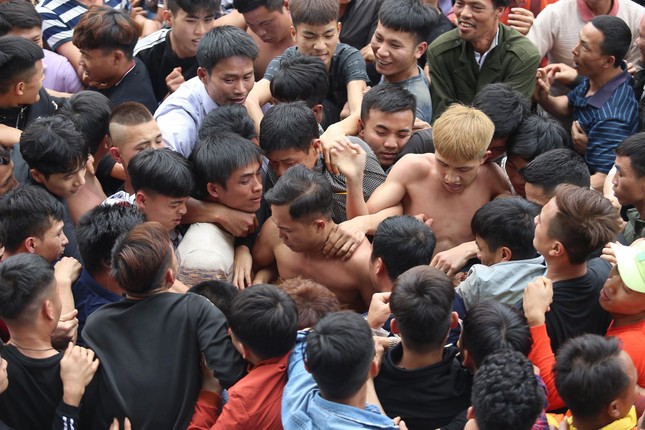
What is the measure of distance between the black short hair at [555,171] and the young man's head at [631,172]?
177 mm

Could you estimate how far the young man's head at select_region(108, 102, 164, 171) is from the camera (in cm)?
504

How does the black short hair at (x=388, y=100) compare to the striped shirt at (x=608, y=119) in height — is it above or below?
above

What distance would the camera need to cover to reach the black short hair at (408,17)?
5.93 m

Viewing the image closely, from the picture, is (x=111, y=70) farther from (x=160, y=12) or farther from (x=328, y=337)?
(x=328, y=337)

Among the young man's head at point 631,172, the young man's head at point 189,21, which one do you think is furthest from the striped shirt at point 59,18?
the young man's head at point 631,172

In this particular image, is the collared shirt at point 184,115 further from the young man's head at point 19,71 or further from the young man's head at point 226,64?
the young man's head at point 19,71

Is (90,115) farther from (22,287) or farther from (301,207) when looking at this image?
(22,287)

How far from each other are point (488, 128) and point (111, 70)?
2647 mm

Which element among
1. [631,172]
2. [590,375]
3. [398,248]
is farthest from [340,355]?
A: [631,172]

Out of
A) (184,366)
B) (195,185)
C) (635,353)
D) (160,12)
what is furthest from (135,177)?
(160,12)

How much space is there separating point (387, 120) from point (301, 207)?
3.66 ft

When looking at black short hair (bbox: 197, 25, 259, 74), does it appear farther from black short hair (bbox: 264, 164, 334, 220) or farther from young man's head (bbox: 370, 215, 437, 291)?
young man's head (bbox: 370, 215, 437, 291)

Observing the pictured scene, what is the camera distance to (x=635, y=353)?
12.4 ft

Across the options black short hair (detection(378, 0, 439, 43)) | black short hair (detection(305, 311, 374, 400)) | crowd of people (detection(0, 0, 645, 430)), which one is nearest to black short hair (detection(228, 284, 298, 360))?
crowd of people (detection(0, 0, 645, 430))
